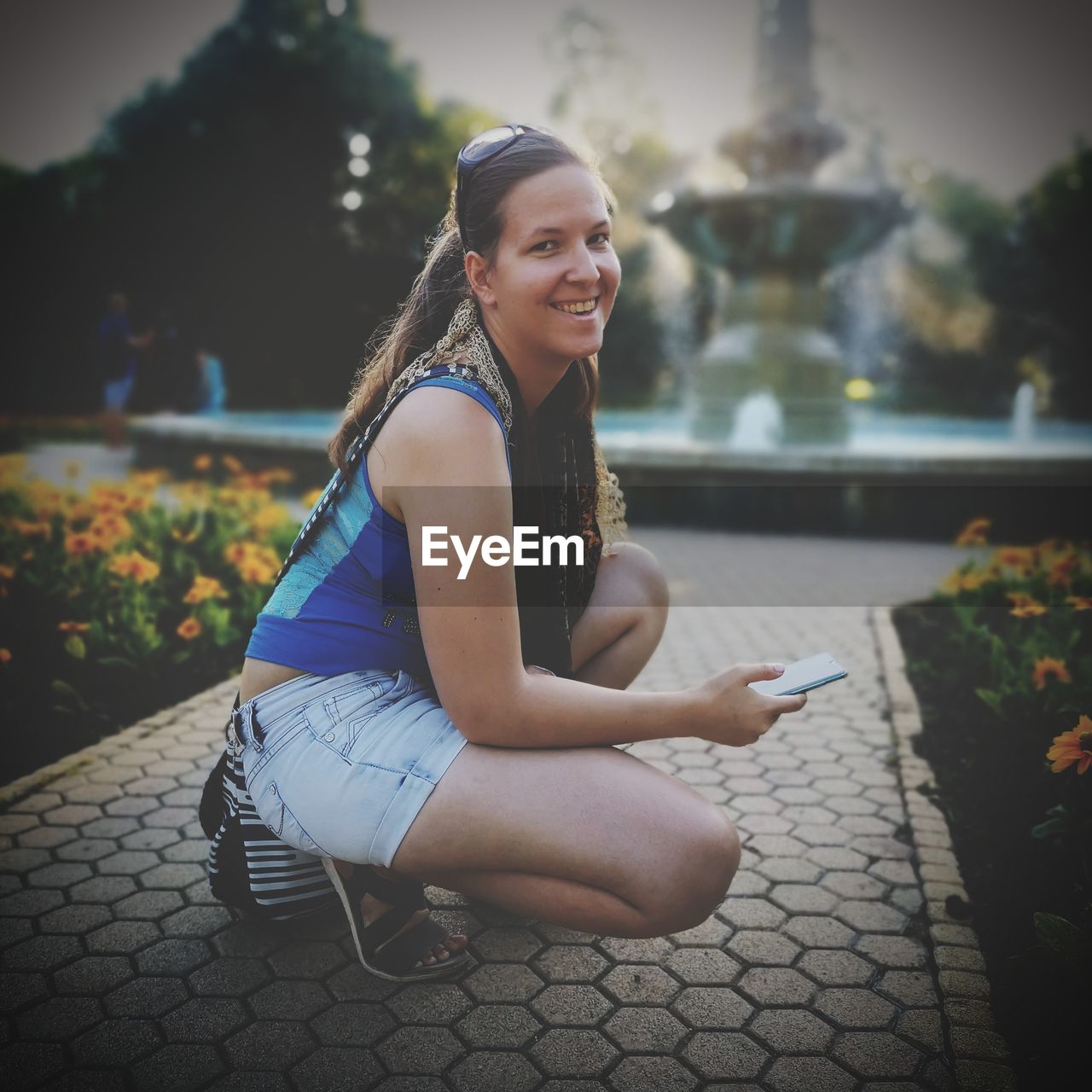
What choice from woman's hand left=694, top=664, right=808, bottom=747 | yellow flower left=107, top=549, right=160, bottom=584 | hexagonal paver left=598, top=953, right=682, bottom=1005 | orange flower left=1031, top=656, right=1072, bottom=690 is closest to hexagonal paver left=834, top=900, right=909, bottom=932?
hexagonal paver left=598, top=953, right=682, bottom=1005

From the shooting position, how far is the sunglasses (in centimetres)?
214

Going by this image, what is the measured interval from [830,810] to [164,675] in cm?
267

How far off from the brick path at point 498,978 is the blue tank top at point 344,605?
0.74 meters

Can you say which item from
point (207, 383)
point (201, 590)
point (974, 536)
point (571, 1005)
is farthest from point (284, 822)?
point (207, 383)

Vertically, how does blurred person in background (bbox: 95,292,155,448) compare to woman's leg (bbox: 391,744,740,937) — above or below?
above

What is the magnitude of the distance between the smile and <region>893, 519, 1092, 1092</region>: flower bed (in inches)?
58.8

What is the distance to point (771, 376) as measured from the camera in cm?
1180

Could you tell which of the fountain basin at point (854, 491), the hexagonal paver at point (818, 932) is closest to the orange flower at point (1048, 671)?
the hexagonal paver at point (818, 932)

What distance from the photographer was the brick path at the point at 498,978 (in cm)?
202

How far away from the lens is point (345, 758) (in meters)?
2.07

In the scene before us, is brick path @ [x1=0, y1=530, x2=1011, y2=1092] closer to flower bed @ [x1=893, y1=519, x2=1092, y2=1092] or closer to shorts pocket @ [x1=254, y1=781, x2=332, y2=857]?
flower bed @ [x1=893, y1=519, x2=1092, y2=1092]

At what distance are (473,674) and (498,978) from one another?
83 cm

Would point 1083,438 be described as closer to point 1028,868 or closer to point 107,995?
point 1028,868

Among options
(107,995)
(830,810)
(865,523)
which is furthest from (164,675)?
(865,523)
